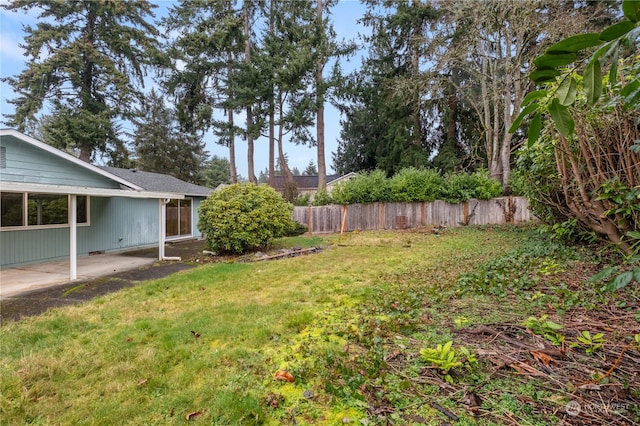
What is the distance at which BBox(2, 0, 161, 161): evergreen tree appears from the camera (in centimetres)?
1527

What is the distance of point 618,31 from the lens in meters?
0.68

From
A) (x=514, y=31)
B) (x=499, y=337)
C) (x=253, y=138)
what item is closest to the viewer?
(x=499, y=337)

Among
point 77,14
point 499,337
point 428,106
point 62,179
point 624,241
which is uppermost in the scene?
point 77,14

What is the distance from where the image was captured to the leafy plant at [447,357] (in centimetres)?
210

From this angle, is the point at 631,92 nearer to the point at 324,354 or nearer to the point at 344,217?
the point at 324,354

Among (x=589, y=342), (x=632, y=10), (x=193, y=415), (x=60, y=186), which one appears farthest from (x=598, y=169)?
(x=60, y=186)

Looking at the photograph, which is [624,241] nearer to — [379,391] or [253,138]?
[379,391]

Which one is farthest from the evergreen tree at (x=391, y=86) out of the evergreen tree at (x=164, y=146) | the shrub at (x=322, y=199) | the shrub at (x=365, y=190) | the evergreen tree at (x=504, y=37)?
the evergreen tree at (x=164, y=146)

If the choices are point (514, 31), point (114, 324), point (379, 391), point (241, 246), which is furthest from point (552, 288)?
point (514, 31)

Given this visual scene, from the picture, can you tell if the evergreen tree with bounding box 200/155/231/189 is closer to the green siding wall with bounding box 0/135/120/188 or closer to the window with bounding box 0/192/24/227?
the green siding wall with bounding box 0/135/120/188

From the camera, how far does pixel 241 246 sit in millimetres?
8656

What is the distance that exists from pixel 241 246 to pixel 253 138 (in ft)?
34.4

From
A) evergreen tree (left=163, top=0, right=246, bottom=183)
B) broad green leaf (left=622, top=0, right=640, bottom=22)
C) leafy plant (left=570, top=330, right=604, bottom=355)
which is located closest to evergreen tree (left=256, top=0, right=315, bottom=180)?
evergreen tree (left=163, top=0, right=246, bottom=183)

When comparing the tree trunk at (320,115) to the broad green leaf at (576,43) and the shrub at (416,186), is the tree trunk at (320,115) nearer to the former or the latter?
the shrub at (416,186)
